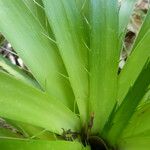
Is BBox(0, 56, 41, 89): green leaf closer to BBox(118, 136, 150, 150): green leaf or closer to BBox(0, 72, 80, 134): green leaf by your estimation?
BBox(0, 72, 80, 134): green leaf

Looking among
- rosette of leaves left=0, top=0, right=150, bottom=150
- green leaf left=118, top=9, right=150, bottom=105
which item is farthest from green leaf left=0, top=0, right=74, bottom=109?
green leaf left=118, top=9, right=150, bottom=105

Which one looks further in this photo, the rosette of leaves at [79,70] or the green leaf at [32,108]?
Result: the rosette of leaves at [79,70]

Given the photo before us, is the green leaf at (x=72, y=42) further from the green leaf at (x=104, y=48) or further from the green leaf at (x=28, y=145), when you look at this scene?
the green leaf at (x=28, y=145)

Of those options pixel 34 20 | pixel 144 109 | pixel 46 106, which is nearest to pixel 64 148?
pixel 46 106

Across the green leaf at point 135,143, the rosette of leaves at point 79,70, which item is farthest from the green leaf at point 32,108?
the green leaf at point 135,143

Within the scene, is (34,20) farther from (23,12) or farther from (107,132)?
(107,132)

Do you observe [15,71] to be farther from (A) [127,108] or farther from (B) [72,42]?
(A) [127,108]
